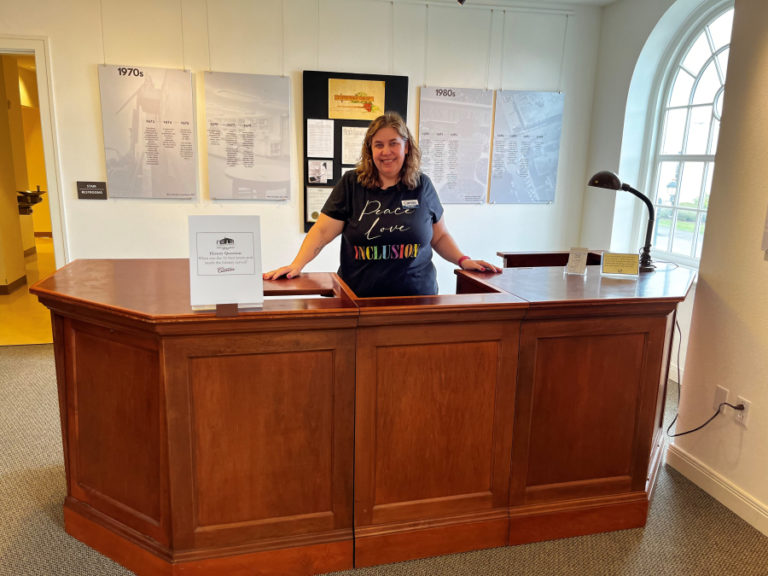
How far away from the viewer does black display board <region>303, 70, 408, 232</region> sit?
12.8 ft

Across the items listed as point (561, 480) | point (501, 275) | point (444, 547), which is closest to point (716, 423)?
point (561, 480)

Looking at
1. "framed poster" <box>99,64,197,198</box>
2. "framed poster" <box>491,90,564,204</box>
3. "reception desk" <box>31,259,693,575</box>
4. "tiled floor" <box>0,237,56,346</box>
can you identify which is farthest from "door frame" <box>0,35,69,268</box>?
"framed poster" <box>491,90,564,204</box>

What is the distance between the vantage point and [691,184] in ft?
12.3

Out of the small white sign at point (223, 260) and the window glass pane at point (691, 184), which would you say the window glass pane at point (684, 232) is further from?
the small white sign at point (223, 260)

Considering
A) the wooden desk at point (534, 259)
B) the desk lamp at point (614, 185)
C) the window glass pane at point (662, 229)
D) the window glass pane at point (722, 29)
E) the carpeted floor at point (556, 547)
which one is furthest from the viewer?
the window glass pane at point (662, 229)

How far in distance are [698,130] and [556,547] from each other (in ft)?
9.79

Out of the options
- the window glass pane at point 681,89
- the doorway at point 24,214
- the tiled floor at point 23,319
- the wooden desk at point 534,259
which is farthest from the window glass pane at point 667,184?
the tiled floor at point 23,319

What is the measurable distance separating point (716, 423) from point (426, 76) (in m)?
2.96

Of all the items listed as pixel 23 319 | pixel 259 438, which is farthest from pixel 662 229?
pixel 23 319

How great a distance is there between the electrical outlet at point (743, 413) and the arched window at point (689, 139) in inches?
63.8

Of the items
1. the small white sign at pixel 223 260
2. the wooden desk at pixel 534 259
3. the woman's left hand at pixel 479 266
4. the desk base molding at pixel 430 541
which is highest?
the small white sign at pixel 223 260

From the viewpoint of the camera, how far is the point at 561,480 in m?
2.10

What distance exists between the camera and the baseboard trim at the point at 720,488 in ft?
7.25

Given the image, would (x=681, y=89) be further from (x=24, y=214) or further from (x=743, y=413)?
(x=24, y=214)
